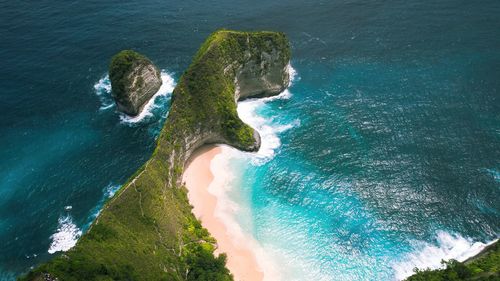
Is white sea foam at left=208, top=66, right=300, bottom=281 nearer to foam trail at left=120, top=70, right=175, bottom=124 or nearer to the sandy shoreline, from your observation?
the sandy shoreline

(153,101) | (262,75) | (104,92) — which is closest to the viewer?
(262,75)

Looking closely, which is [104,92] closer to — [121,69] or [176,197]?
[121,69]

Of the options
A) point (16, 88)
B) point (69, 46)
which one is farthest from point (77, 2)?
point (16, 88)

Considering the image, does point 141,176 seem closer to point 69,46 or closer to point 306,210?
point 306,210

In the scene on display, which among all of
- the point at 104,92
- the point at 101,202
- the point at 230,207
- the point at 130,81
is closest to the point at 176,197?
the point at 230,207

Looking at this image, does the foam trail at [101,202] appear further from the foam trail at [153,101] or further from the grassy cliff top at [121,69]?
the grassy cliff top at [121,69]

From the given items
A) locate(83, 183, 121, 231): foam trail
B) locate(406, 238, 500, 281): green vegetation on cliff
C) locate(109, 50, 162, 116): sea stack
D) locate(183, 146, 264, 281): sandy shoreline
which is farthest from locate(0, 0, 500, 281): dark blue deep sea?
locate(406, 238, 500, 281): green vegetation on cliff

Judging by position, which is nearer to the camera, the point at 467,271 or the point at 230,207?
the point at 467,271

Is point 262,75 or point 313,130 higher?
point 262,75
